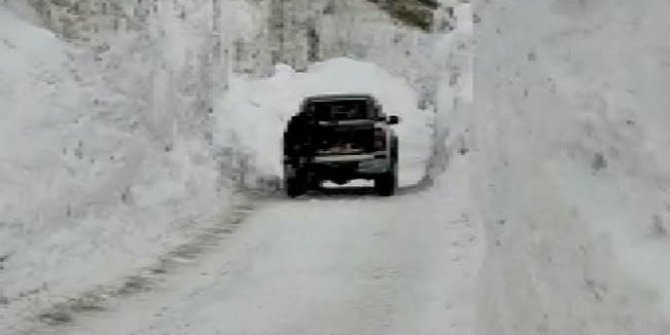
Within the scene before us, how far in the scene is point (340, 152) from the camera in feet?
69.4

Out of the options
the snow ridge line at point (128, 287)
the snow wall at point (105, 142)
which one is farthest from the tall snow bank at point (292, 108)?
the snow ridge line at point (128, 287)

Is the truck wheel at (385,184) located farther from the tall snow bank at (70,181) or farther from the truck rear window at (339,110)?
the tall snow bank at (70,181)

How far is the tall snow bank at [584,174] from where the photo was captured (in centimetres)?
476

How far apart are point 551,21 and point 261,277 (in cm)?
650

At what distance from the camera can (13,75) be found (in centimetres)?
1367

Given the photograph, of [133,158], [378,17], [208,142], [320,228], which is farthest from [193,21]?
[378,17]

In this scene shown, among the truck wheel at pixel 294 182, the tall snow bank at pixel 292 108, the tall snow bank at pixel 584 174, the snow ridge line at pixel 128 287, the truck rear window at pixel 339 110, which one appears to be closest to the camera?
the tall snow bank at pixel 584 174

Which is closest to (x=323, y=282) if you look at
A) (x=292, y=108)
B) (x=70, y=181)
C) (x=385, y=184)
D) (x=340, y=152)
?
(x=70, y=181)

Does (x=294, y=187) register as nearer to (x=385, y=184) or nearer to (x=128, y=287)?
(x=385, y=184)

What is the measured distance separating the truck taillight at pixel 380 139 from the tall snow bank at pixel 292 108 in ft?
12.5

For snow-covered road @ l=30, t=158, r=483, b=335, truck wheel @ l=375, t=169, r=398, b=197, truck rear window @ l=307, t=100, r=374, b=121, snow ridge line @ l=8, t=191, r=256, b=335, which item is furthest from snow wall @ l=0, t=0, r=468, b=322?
truck wheel @ l=375, t=169, r=398, b=197

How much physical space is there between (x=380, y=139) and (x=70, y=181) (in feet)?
26.4

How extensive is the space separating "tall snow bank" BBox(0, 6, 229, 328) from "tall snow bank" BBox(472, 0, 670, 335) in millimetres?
5310

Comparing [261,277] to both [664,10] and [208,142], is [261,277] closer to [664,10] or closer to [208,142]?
[664,10]
